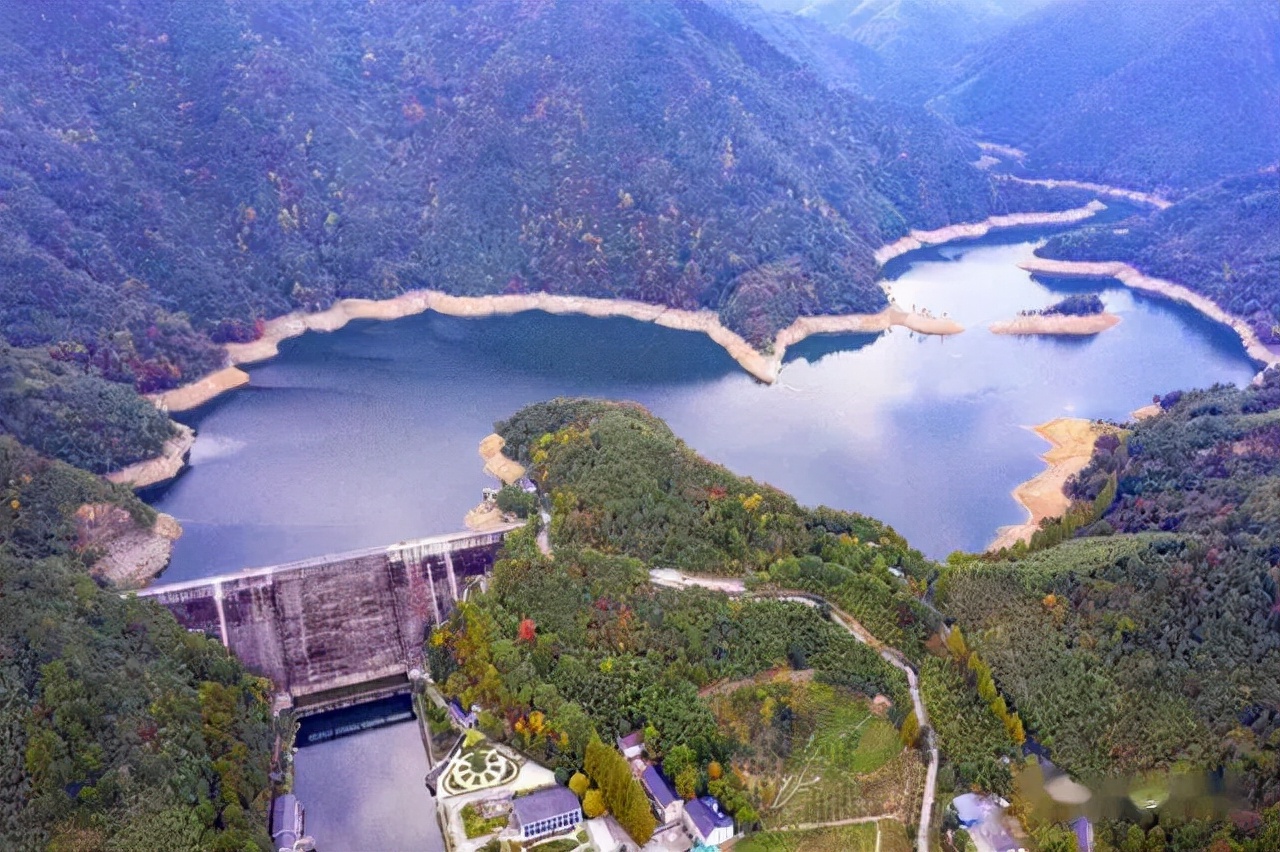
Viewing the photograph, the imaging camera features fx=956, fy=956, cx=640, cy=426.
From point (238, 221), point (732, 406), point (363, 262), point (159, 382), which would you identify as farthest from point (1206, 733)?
point (238, 221)

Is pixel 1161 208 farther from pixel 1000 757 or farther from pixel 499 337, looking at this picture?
pixel 1000 757

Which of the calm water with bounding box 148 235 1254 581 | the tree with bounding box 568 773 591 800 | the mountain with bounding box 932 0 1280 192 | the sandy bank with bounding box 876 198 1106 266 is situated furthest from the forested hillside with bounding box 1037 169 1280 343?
the tree with bounding box 568 773 591 800

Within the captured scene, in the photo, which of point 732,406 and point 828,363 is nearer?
point 732,406

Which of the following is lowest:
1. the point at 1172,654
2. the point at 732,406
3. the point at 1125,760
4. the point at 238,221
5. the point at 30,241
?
the point at 1125,760

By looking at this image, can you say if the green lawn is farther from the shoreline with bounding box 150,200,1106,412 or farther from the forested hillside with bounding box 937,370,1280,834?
the shoreline with bounding box 150,200,1106,412

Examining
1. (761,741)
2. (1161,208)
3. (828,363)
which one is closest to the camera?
(761,741)

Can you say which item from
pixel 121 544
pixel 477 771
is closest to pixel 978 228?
pixel 477 771

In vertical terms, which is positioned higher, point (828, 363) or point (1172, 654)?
point (828, 363)
